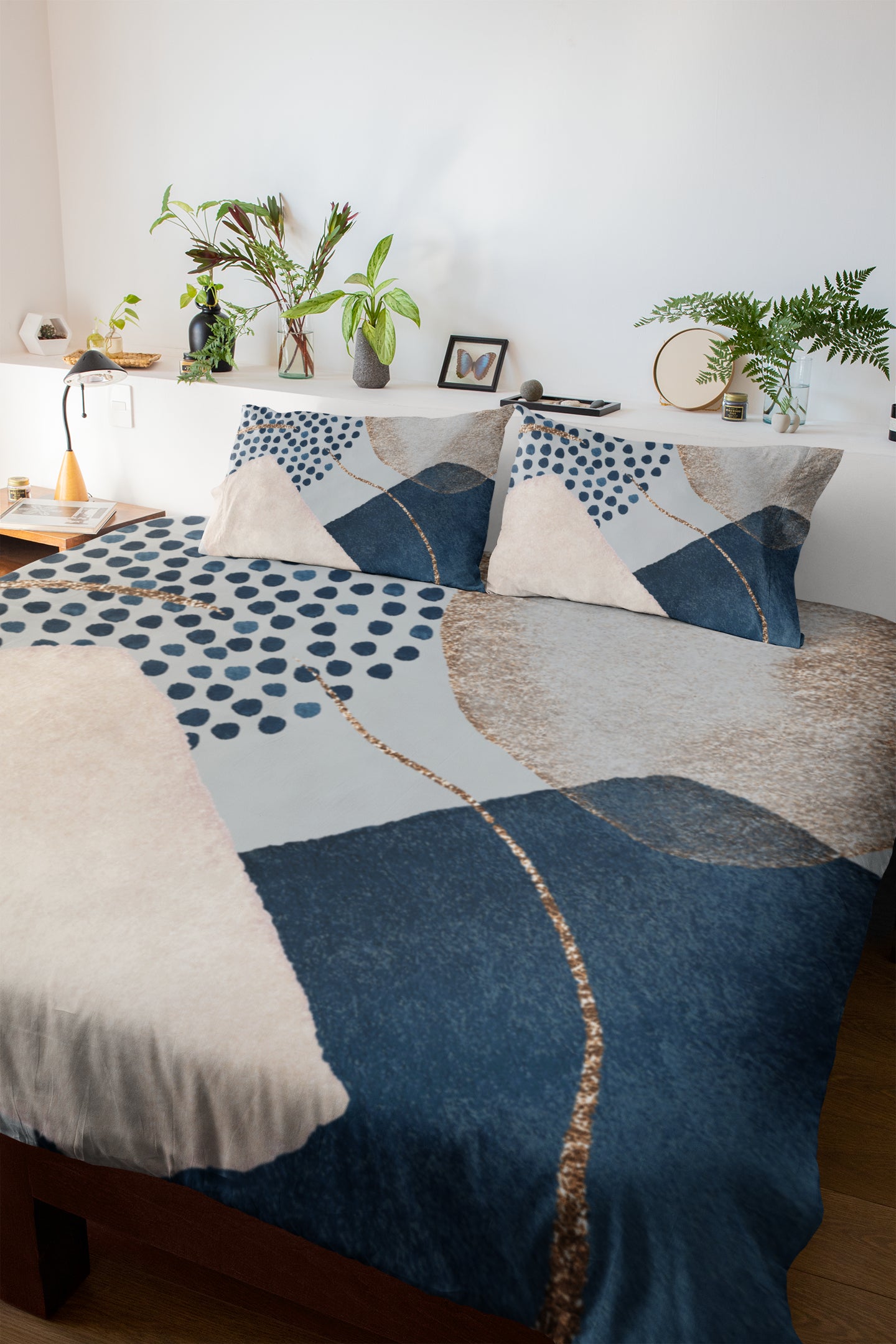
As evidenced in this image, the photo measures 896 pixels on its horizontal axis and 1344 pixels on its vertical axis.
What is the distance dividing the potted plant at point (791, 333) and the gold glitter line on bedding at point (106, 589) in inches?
51.7

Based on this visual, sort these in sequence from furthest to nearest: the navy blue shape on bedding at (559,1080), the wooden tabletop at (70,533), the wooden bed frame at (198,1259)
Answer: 1. the wooden tabletop at (70,533)
2. the wooden bed frame at (198,1259)
3. the navy blue shape on bedding at (559,1080)

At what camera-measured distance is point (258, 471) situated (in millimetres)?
2230

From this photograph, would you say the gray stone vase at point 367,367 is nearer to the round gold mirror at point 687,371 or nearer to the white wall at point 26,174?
the round gold mirror at point 687,371

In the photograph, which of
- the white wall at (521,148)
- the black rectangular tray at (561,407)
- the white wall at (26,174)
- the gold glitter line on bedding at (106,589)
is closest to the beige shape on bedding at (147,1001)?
the gold glitter line on bedding at (106,589)

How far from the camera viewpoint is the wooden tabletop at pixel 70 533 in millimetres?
2627

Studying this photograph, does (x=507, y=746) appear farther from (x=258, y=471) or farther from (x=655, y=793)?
(x=258, y=471)

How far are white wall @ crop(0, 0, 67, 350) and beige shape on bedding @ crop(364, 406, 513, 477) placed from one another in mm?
1757

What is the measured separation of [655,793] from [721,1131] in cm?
53

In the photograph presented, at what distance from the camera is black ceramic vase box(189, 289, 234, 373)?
285 cm

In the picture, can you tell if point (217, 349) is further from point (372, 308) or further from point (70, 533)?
point (70, 533)

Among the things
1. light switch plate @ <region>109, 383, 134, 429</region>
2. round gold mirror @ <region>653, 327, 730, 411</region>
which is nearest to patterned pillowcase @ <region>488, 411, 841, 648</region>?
round gold mirror @ <region>653, 327, 730, 411</region>

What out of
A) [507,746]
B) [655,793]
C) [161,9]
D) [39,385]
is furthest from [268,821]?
[161,9]

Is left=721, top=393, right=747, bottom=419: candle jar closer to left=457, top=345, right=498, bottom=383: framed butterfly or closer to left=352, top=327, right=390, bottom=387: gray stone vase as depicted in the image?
left=457, top=345, right=498, bottom=383: framed butterfly

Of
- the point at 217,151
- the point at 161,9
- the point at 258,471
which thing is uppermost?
the point at 161,9
